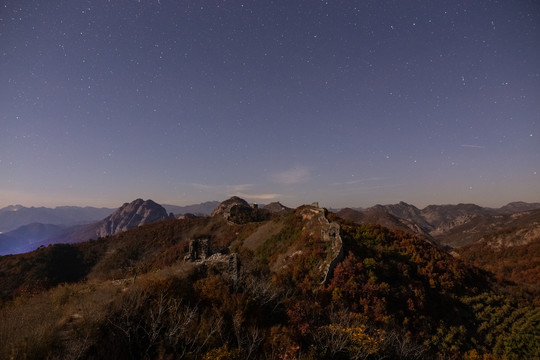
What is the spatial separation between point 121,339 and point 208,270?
6.79 m

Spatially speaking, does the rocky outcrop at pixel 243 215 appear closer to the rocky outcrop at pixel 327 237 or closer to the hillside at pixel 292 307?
the hillside at pixel 292 307

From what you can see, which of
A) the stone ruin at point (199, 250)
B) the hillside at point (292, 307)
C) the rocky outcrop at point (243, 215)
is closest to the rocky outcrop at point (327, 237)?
the hillside at point (292, 307)

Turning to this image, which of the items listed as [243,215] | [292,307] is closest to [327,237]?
[292,307]

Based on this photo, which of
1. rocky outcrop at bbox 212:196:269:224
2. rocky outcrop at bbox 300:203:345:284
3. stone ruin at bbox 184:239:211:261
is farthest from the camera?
rocky outcrop at bbox 212:196:269:224

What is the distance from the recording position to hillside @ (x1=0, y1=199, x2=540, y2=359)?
Answer: 8195 millimetres

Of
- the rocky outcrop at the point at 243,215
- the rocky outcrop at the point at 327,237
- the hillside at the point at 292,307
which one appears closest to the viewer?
the hillside at the point at 292,307

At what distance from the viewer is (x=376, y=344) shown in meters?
11.5

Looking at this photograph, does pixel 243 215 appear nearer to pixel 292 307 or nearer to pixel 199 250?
Result: pixel 199 250

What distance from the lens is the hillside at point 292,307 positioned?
8195 mm

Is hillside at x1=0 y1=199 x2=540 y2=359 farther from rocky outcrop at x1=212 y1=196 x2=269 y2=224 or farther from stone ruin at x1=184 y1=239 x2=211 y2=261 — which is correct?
rocky outcrop at x1=212 y1=196 x2=269 y2=224

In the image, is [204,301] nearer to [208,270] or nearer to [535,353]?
[208,270]

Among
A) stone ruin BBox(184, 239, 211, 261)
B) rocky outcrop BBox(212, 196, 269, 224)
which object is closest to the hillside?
stone ruin BBox(184, 239, 211, 261)

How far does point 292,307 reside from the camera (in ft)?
46.4

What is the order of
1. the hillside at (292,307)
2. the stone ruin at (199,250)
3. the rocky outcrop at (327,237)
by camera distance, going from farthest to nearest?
the rocky outcrop at (327,237)
the stone ruin at (199,250)
the hillside at (292,307)
